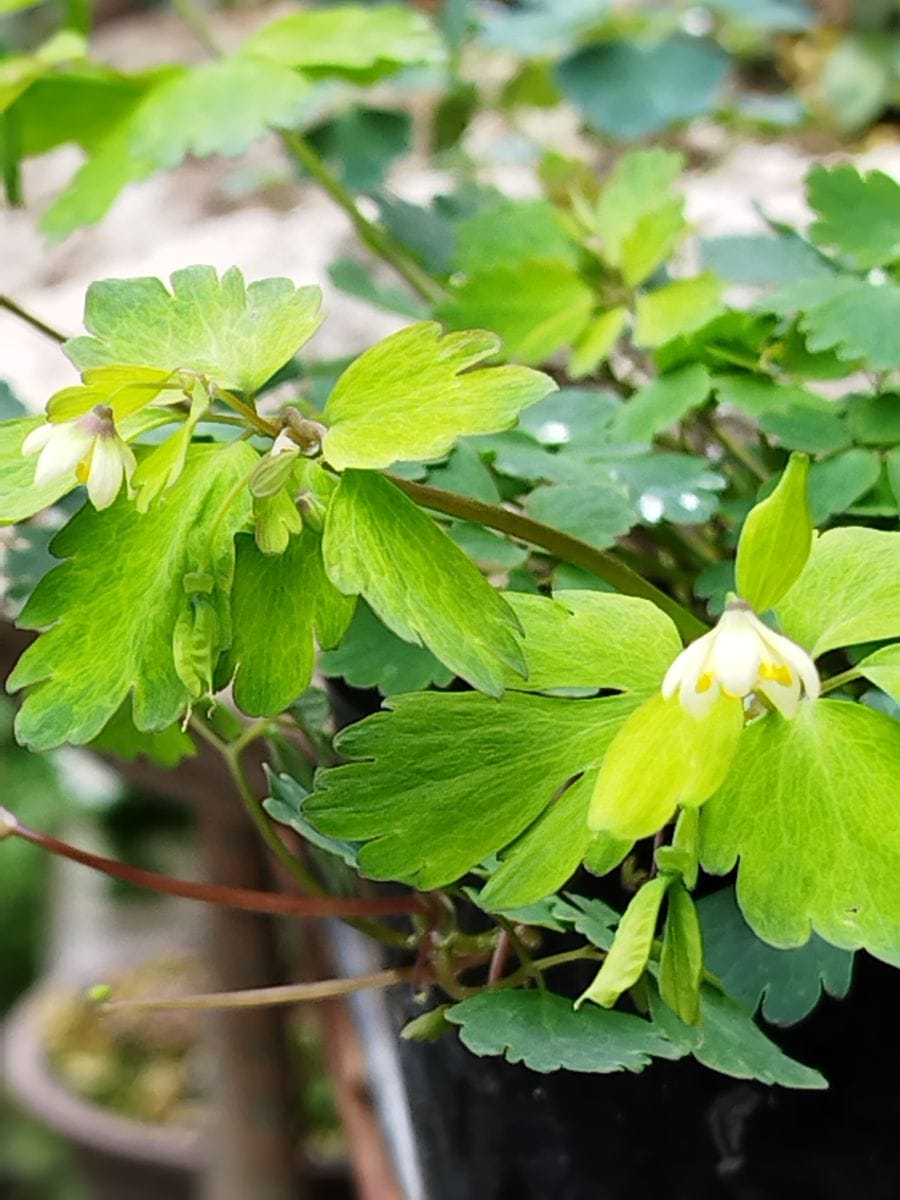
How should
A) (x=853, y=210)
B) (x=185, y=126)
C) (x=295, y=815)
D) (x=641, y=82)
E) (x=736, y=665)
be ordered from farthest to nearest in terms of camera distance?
(x=641, y=82) → (x=185, y=126) → (x=853, y=210) → (x=295, y=815) → (x=736, y=665)

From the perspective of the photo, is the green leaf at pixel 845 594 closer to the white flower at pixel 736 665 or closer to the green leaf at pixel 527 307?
the white flower at pixel 736 665

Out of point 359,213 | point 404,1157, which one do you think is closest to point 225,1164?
point 404,1157

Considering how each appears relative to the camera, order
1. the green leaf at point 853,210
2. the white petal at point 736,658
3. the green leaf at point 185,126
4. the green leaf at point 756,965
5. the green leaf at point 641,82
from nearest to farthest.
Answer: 1. the white petal at point 736,658
2. the green leaf at point 756,965
3. the green leaf at point 853,210
4. the green leaf at point 185,126
5. the green leaf at point 641,82

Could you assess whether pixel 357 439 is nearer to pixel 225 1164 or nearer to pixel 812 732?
pixel 812 732

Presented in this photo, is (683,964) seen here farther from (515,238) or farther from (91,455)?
(515,238)

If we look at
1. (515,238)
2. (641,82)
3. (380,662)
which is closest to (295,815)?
(380,662)

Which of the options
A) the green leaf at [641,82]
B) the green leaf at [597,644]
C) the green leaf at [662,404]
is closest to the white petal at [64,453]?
the green leaf at [597,644]
